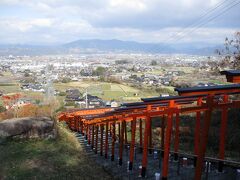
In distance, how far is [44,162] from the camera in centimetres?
1573

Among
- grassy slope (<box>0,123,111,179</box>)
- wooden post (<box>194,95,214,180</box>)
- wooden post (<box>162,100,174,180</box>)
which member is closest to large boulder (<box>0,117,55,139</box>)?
grassy slope (<box>0,123,111,179</box>)

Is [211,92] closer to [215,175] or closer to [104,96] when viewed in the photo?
[215,175]

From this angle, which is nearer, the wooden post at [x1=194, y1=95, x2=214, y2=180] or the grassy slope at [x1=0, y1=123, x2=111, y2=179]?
the wooden post at [x1=194, y1=95, x2=214, y2=180]

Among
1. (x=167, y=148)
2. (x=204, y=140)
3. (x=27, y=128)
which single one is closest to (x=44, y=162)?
(x=27, y=128)

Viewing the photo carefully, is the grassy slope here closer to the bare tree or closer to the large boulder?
the large boulder

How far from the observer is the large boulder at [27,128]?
20766 millimetres

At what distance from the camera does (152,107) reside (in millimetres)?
13594

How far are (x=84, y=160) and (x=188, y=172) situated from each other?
6.42m

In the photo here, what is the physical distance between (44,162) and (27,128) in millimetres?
5798

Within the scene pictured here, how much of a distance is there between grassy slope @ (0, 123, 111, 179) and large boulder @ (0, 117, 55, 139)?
0.62 meters

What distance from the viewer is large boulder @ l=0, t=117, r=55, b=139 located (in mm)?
20766

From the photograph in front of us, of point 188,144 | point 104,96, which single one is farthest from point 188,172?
point 104,96

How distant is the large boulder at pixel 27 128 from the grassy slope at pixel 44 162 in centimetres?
62

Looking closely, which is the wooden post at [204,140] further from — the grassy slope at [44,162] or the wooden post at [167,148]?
the grassy slope at [44,162]
